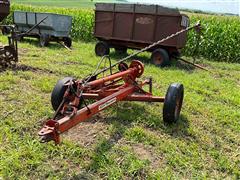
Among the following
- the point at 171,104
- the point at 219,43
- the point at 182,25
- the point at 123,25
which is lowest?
the point at 219,43

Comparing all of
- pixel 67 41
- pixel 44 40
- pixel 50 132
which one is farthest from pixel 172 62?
pixel 50 132

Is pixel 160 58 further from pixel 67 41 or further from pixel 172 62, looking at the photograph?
pixel 67 41

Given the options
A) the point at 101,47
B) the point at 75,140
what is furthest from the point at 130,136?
the point at 101,47

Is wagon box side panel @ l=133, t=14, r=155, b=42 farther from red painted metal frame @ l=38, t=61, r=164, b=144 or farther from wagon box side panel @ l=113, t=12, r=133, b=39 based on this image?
red painted metal frame @ l=38, t=61, r=164, b=144

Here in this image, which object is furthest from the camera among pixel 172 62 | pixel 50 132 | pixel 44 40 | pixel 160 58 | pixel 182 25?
pixel 44 40

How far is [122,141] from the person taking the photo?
4.38m

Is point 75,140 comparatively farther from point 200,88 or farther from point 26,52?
point 26,52

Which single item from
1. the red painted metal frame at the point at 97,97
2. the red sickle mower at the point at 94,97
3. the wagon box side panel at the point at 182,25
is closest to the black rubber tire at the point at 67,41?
the wagon box side panel at the point at 182,25

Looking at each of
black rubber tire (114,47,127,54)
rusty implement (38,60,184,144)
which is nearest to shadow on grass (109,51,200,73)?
black rubber tire (114,47,127,54)

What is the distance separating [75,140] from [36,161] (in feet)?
2.37

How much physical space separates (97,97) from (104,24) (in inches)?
275

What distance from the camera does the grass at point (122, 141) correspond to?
3672 mm

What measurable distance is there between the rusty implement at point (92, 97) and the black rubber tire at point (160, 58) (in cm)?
445

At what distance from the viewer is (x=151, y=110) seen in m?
5.57
